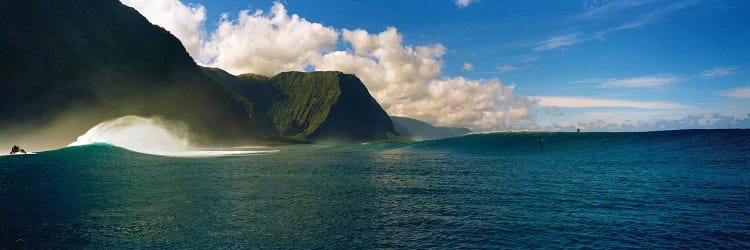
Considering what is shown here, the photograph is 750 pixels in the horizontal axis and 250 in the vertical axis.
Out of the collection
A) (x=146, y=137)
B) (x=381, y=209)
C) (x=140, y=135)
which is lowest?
(x=381, y=209)

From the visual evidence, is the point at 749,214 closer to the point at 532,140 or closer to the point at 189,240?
the point at 189,240

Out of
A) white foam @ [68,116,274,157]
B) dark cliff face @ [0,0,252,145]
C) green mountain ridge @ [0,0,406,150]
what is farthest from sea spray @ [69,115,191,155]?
dark cliff face @ [0,0,252,145]

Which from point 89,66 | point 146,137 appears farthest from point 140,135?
point 89,66

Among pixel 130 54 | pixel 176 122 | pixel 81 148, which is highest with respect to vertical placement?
pixel 130 54

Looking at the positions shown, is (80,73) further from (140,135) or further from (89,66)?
(140,135)

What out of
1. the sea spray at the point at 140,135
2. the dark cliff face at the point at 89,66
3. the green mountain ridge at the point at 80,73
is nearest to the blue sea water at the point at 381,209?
the sea spray at the point at 140,135

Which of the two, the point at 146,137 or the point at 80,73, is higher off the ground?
the point at 80,73

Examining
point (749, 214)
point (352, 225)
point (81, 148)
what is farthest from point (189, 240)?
point (81, 148)
